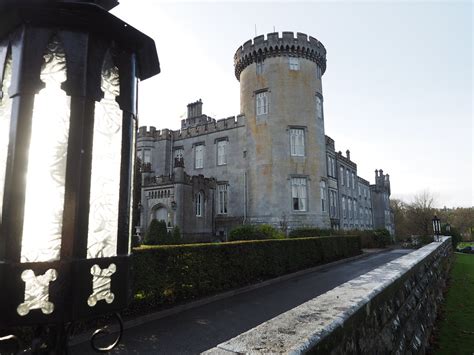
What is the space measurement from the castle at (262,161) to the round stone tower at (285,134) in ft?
0.26

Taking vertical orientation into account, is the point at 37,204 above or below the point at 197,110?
below

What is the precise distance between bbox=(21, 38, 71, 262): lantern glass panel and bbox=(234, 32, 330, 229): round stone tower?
24.0 metres

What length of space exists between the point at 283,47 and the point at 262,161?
9541 millimetres

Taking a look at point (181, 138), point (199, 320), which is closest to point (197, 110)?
point (181, 138)

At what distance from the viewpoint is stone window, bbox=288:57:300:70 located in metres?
26.7

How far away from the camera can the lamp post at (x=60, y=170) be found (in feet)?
4.25

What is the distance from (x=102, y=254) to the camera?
149 centimetres

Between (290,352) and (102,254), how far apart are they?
46.9 inches

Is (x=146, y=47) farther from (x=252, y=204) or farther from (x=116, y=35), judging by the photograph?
(x=252, y=204)

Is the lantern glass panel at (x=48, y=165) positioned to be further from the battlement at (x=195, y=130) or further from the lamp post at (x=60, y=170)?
the battlement at (x=195, y=130)

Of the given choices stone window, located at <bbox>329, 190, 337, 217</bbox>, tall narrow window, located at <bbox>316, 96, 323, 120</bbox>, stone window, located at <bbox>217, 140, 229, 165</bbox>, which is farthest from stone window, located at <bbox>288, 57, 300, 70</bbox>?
stone window, located at <bbox>329, 190, 337, 217</bbox>

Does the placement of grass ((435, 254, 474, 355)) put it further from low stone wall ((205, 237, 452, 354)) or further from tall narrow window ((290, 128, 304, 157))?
tall narrow window ((290, 128, 304, 157))

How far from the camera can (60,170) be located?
1.44m

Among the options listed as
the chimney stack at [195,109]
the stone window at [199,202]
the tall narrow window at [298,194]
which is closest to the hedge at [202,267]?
the tall narrow window at [298,194]
